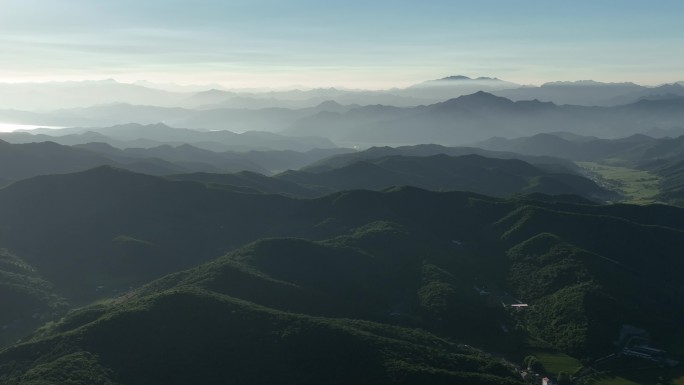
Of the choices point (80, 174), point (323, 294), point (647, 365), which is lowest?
point (647, 365)

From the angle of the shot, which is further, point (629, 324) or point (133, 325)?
point (629, 324)

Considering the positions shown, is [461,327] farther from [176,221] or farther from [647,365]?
[176,221]

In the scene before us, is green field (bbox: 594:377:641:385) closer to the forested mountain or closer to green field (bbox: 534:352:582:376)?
green field (bbox: 534:352:582:376)

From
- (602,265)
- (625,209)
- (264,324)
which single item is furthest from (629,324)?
(625,209)

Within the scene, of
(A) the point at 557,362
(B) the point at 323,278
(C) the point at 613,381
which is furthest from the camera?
(B) the point at 323,278

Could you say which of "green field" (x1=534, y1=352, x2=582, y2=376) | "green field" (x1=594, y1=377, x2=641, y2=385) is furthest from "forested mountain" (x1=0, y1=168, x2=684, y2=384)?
"green field" (x1=594, y1=377, x2=641, y2=385)

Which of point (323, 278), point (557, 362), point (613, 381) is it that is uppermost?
point (323, 278)

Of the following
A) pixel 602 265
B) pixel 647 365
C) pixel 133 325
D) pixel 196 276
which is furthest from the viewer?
pixel 602 265

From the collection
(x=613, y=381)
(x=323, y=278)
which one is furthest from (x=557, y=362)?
(x=323, y=278)

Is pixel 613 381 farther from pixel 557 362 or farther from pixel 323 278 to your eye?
pixel 323 278

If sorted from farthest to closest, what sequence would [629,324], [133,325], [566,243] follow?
[566,243] < [629,324] < [133,325]

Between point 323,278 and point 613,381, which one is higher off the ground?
point 323,278
